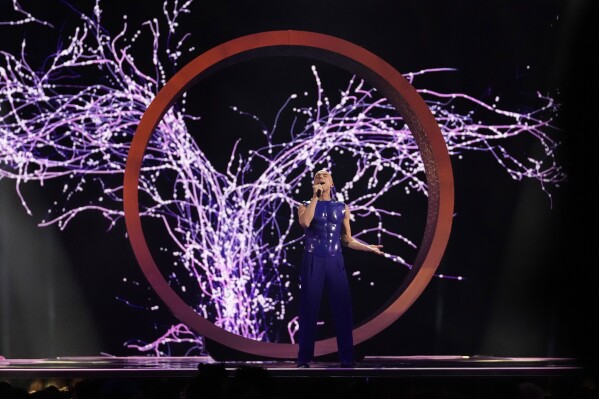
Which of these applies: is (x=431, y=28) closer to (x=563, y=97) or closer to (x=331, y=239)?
(x=563, y=97)

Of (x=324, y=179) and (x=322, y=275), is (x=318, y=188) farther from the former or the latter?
(x=322, y=275)

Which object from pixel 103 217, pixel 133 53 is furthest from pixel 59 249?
pixel 133 53

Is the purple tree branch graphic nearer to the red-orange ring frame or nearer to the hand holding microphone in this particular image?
the red-orange ring frame

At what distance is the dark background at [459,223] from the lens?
6.91m

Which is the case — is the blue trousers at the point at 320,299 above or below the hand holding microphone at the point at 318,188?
below

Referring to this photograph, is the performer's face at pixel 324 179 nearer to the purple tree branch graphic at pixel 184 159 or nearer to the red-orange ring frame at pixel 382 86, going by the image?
the red-orange ring frame at pixel 382 86

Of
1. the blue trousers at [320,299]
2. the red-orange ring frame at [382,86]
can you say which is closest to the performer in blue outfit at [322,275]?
the blue trousers at [320,299]

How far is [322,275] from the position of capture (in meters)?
5.29

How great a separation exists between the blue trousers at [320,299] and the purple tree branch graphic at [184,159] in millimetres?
1705

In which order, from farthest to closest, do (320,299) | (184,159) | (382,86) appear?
(184,159) → (382,86) → (320,299)

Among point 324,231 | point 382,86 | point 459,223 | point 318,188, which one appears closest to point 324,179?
point 318,188

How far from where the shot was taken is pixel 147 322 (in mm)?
6914

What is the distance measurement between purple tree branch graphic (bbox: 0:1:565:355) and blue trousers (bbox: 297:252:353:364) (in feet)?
5.59

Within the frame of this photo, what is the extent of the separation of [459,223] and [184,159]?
95.2 inches
